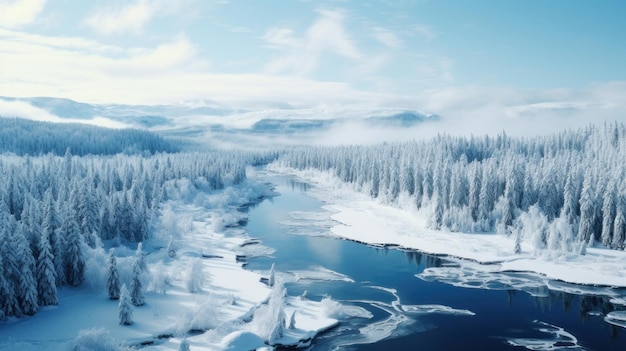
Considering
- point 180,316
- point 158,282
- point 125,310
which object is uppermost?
point 158,282

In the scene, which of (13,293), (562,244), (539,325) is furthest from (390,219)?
(13,293)

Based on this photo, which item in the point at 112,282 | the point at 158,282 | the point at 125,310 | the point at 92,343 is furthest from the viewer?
the point at 158,282

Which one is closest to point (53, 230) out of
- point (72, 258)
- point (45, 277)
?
point (72, 258)

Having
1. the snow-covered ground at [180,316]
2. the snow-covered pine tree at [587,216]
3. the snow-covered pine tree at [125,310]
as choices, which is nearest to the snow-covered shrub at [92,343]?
the snow-covered ground at [180,316]

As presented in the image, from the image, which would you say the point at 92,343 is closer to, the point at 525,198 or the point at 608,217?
the point at 608,217

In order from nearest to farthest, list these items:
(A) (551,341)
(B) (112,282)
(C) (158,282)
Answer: (A) (551,341), (B) (112,282), (C) (158,282)

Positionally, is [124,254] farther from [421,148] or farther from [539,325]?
[421,148]

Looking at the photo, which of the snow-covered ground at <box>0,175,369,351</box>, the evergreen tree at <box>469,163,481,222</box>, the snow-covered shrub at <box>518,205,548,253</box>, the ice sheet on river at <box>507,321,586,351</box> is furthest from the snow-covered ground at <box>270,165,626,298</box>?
the snow-covered ground at <box>0,175,369,351</box>
